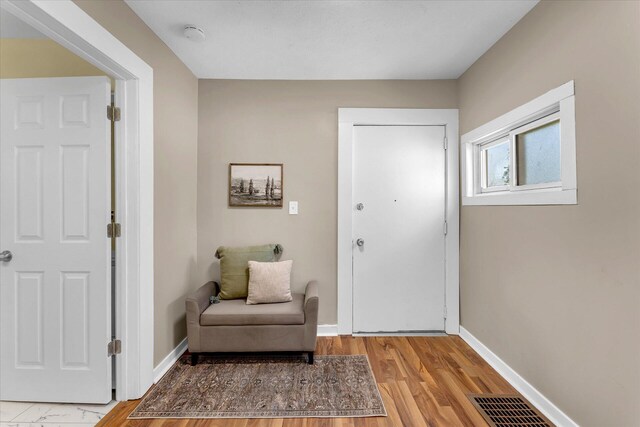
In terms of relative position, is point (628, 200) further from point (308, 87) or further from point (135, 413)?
point (135, 413)

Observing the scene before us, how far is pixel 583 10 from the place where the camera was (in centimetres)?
157

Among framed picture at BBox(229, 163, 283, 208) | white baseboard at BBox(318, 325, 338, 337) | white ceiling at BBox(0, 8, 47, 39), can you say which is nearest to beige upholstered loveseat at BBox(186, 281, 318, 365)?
white baseboard at BBox(318, 325, 338, 337)

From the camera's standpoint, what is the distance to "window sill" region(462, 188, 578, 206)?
166cm

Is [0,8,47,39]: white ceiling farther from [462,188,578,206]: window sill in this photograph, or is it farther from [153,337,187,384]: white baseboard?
[462,188,578,206]: window sill

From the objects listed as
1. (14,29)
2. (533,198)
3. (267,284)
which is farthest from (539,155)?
Answer: (14,29)

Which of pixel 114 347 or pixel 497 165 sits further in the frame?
pixel 497 165

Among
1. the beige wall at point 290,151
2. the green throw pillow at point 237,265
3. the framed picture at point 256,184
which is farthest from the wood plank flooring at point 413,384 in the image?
the framed picture at point 256,184

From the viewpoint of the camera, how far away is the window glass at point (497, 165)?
2.49 meters

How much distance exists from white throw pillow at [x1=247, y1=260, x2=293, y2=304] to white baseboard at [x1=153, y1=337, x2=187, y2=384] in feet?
2.28

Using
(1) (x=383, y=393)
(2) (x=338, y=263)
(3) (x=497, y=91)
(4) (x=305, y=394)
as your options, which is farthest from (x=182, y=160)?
(3) (x=497, y=91)

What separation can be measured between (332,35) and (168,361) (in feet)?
9.03

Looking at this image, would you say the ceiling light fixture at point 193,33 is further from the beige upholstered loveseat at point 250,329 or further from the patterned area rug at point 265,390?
the patterned area rug at point 265,390

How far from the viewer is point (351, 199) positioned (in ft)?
9.70

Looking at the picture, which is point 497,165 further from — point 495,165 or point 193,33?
point 193,33
